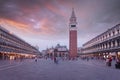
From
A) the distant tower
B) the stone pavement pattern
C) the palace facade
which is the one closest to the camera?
the stone pavement pattern

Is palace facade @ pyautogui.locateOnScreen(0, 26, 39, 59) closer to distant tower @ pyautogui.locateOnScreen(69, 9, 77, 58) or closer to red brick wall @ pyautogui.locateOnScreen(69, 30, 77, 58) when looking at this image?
red brick wall @ pyautogui.locateOnScreen(69, 30, 77, 58)

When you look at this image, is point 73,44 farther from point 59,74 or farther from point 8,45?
point 59,74

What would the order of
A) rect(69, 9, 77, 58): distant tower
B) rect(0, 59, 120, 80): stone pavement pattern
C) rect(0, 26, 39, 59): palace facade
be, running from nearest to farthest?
rect(0, 59, 120, 80): stone pavement pattern
rect(0, 26, 39, 59): palace facade
rect(69, 9, 77, 58): distant tower

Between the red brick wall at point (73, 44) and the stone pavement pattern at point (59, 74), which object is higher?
the red brick wall at point (73, 44)

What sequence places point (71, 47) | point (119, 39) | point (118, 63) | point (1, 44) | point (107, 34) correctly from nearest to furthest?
1. point (118, 63)
2. point (119, 39)
3. point (1, 44)
4. point (107, 34)
5. point (71, 47)

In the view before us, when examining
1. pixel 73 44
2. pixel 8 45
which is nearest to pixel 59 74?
pixel 8 45

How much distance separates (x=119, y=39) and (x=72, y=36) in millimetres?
45200

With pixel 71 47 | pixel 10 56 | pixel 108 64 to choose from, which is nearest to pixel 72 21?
pixel 71 47

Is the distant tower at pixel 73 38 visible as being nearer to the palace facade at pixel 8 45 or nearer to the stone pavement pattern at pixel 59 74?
the palace facade at pixel 8 45

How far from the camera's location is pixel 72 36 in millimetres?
112500

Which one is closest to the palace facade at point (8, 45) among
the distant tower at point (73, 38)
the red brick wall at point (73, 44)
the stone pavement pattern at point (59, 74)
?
the red brick wall at point (73, 44)

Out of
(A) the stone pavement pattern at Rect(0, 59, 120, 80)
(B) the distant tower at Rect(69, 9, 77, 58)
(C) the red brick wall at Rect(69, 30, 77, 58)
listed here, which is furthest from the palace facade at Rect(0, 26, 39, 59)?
(A) the stone pavement pattern at Rect(0, 59, 120, 80)

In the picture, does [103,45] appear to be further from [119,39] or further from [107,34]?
[119,39]

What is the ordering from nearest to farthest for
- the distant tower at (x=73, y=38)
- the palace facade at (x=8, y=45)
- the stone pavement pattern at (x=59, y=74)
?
the stone pavement pattern at (x=59, y=74) → the palace facade at (x=8, y=45) → the distant tower at (x=73, y=38)
